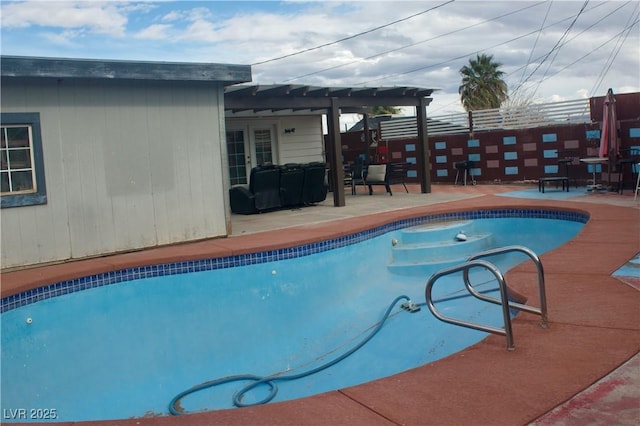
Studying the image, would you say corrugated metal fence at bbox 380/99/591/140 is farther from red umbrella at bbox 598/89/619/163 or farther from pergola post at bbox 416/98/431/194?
pergola post at bbox 416/98/431/194

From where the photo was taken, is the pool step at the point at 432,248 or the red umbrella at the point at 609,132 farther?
the red umbrella at the point at 609,132

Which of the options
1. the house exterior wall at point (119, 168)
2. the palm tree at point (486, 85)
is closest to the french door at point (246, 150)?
the house exterior wall at point (119, 168)

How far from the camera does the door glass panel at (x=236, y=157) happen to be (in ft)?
48.2

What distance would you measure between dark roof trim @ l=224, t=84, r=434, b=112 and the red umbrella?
3811mm

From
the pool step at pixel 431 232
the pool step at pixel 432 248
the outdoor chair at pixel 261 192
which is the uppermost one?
the outdoor chair at pixel 261 192

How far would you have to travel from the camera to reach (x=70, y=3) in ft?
31.3

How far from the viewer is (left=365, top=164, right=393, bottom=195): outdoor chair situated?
1339 centimetres

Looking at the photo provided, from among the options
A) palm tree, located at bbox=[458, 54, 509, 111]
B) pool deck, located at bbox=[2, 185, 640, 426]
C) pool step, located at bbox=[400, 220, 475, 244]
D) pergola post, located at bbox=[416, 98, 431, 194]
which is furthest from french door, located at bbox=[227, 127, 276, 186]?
palm tree, located at bbox=[458, 54, 509, 111]

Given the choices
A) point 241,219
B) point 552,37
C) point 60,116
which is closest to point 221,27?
point 241,219

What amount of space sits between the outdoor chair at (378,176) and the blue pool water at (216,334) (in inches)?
225

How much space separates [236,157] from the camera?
14.8 metres

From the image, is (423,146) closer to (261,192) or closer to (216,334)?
(261,192)

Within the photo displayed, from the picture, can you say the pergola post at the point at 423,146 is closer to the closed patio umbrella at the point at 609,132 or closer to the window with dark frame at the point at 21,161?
the closed patio umbrella at the point at 609,132

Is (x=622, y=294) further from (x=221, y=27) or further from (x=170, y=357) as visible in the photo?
(x=221, y=27)
